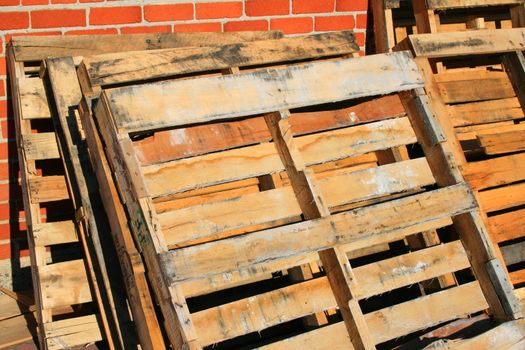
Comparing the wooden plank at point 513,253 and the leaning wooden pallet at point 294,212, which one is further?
the wooden plank at point 513,253

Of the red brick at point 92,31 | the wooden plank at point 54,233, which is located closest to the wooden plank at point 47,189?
the wooden plank at point 54,233

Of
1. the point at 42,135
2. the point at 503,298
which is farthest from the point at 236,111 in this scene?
the point at 503,298

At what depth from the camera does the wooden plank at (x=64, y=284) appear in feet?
10.0

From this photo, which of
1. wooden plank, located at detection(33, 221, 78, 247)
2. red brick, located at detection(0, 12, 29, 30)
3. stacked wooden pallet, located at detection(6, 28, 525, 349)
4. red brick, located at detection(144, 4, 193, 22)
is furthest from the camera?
Answer: red brick, located at detection(144, 4, 193, 22)

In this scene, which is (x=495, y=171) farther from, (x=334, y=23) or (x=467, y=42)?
(x=334, y=23)

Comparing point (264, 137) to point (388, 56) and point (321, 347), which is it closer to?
point (388, 56)

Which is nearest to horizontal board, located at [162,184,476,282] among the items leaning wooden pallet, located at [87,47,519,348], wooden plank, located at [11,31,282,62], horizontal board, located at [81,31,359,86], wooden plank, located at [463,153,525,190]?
leaning wooden pallet, located at [87,47,519,348]

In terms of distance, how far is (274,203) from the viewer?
9.16 ft

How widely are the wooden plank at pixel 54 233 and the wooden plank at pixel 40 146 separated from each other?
11.9 inches

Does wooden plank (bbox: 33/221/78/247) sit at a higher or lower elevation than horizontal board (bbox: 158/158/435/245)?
higher

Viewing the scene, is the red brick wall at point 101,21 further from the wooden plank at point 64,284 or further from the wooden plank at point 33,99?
the wooden plank at point 64,284

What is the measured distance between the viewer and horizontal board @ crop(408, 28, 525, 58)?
3398 mm

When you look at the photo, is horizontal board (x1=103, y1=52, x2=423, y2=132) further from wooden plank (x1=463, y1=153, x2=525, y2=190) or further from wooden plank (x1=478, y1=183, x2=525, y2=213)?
wooden plank (x1=478, y1=183, x2=525, y2=213)

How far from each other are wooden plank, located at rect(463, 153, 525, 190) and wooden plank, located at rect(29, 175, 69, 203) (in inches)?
72.0
